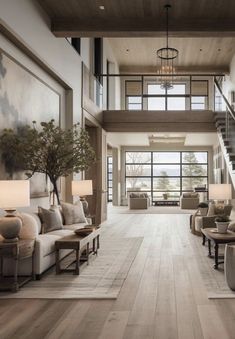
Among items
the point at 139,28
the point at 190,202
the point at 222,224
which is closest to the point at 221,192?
the point at 222,224

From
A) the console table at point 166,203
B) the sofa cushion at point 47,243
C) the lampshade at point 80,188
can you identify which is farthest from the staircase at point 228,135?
the console table at point 166,203

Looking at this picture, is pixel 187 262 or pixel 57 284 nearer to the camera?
pixel 57 284

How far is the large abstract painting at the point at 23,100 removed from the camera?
5840 millimetres

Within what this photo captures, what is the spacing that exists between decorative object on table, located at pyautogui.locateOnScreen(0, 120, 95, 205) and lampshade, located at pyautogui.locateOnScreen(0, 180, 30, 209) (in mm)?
1113

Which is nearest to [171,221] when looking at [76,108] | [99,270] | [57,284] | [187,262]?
[76,108]

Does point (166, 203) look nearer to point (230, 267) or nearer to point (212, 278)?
point (212, 278)

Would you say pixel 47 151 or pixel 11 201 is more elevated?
pixel 47 151

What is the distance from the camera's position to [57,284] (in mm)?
5000

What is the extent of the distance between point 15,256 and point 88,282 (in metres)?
1.00

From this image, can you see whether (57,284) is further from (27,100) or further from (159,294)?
(27,100)

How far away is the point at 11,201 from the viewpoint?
4832mm

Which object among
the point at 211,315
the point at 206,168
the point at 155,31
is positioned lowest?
the point at 211,315

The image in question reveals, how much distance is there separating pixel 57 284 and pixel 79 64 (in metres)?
6.44

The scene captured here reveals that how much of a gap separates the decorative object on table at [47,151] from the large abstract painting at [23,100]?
0.65 ft
